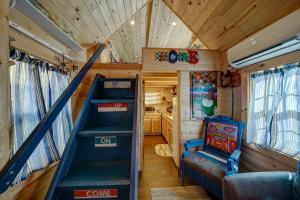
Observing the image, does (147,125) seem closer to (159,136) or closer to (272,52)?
(159,136)

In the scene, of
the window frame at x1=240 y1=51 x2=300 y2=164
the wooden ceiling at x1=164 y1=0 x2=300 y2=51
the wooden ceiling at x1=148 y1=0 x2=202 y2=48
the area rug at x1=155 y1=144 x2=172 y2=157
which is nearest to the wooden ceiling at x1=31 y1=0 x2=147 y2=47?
the wooden ceiling at x1=148 y1=0 x2=202 y2=48

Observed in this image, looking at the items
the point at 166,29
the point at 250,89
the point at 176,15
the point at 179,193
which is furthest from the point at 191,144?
the point at 166,29

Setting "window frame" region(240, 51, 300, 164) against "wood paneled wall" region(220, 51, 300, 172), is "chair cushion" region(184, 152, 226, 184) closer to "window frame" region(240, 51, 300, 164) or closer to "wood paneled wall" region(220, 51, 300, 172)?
"wood paneled wall" region(220, 51, 300, 172)

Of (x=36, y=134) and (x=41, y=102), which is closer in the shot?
(x=36, y=134)

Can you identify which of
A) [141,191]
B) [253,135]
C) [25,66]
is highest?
[25,66]

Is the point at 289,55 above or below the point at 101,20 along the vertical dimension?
below

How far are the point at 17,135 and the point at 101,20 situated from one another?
2.04 m

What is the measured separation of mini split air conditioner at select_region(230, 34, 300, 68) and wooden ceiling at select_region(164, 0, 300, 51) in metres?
0.37

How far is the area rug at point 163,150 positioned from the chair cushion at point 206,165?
1654 millimetres

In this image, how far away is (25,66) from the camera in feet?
5.11

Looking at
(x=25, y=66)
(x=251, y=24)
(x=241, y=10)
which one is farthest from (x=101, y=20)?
(x=251, y=24)

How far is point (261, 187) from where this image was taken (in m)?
1.64

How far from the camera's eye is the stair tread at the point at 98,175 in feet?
3.74

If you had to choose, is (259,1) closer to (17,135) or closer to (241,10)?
(241,10)
